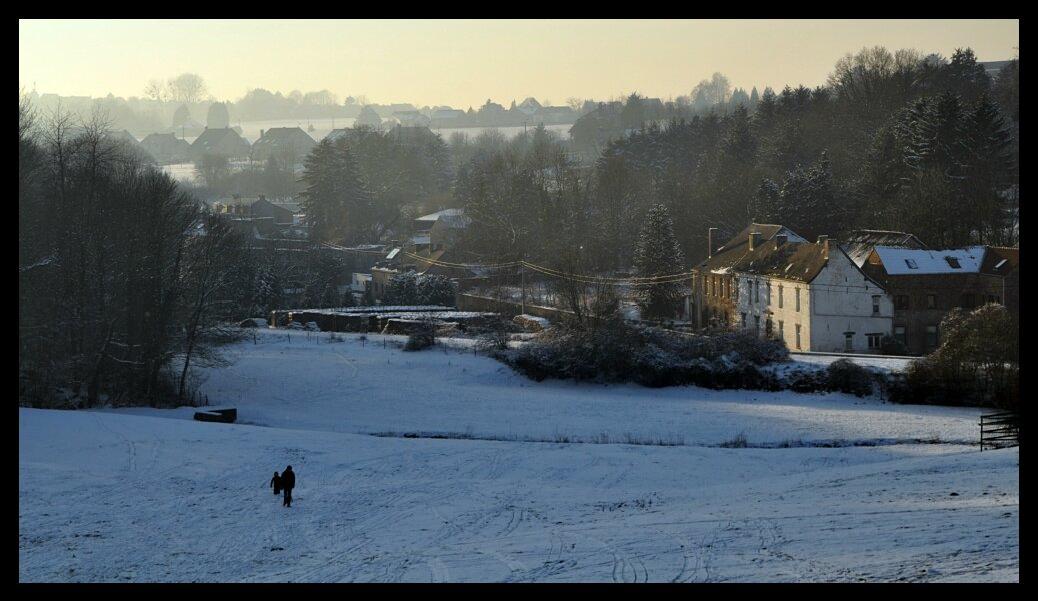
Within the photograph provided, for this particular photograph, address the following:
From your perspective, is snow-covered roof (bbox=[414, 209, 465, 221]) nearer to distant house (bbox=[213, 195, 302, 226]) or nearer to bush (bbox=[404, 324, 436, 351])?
distant house (bbox=[213, 195, 302, 226])

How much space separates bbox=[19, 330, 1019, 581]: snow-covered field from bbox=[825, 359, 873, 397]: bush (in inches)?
30.7

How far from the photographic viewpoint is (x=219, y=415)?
3055 centimetres

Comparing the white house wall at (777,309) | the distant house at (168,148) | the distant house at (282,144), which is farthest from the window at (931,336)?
the distant house at (168,148)

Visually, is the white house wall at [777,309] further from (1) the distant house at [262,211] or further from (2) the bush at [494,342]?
(1) the distant house at [262,211]

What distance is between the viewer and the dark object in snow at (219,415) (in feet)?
99.8

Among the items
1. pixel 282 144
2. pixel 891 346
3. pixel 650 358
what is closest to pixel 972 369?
pixel 891 346

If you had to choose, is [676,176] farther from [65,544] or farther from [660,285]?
[65,544]

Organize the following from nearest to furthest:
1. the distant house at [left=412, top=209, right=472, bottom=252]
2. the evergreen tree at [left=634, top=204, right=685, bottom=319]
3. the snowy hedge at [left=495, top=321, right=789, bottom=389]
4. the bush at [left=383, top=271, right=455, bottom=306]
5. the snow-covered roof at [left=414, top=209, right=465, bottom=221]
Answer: the snowy hedge at [left=495, top=321, right=789, bottom=389], the evergreen tree at [left=634, top=204, right=685, bottom=319], the bush at [left=383, top=271, right=455, bottom=306], the distant house at [left=412, top=209, right=472, bottom=252], the snow-covered roof at [left=414, top=209, right=465, bottom=221]

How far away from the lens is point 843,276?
4403 centimetres

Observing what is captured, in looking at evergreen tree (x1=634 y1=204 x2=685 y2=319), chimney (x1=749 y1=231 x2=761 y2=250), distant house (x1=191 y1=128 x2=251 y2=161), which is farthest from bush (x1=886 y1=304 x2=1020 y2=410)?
distant house (x1=191 y1=128 x2=251 y2=161)

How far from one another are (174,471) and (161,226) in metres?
17.1

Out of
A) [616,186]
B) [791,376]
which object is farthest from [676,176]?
[791,376]

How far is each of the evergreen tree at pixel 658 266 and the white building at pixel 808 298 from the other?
4.91 m

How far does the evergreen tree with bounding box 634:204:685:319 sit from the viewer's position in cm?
5569
